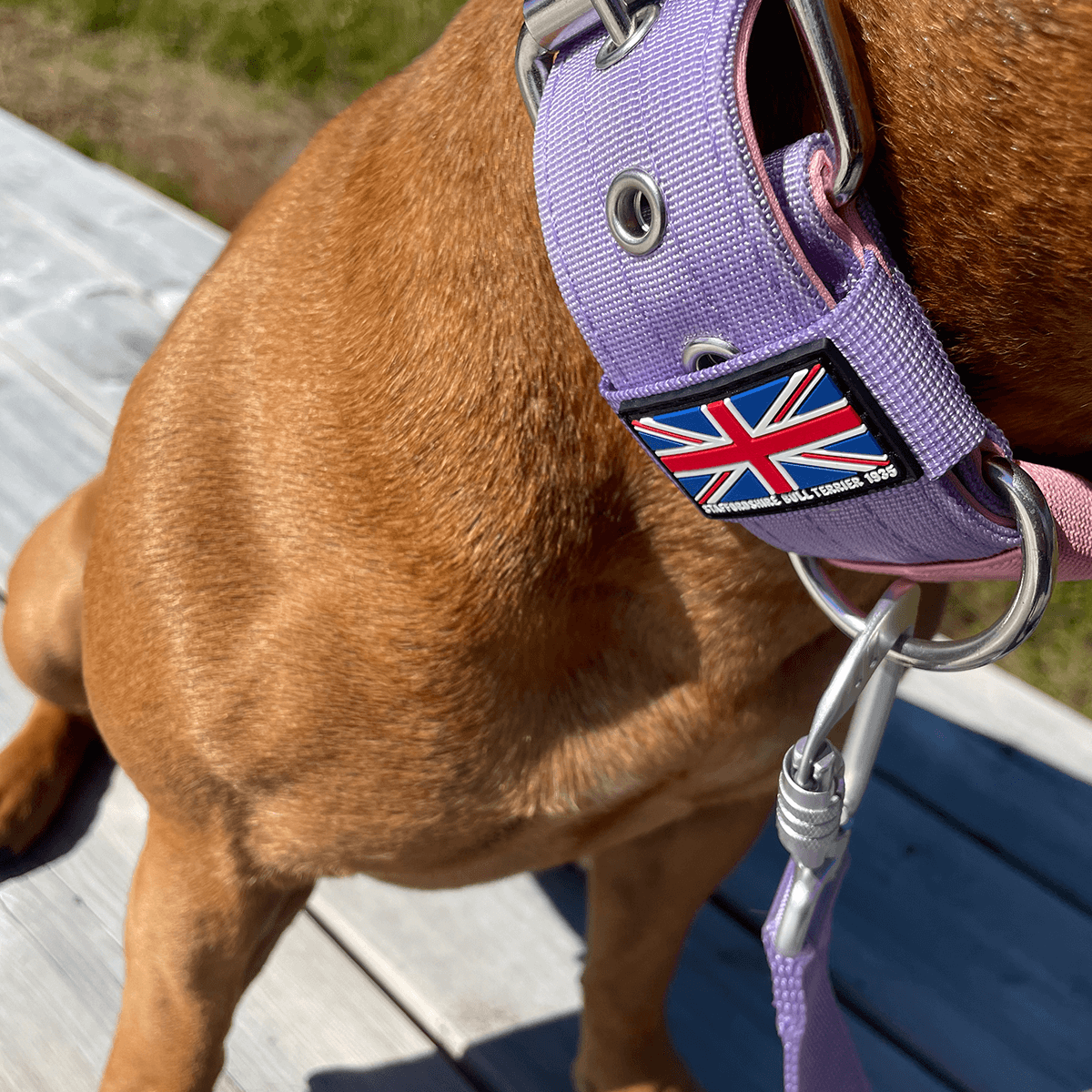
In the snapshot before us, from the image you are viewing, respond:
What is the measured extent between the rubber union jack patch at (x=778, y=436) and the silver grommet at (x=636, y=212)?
0.25ft

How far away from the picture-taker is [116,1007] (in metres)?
1.45

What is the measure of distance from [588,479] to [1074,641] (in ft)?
6.69

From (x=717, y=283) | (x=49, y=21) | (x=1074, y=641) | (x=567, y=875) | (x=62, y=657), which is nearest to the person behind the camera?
(x=717, y=283)

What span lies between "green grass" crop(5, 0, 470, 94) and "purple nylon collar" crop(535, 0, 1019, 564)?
3569 mm

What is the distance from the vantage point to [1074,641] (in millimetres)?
2473

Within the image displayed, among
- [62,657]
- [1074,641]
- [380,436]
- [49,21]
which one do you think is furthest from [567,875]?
[49,21]

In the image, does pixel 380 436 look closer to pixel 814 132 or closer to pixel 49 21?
pixel 814 132

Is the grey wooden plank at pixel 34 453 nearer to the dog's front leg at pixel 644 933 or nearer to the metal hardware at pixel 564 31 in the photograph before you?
the dog's front leg at pixel 644 933

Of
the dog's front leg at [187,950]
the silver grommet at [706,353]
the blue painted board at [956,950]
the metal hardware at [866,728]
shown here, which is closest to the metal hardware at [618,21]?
the silver grommet at [706,353]

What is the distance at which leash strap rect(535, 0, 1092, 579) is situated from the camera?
0.53m

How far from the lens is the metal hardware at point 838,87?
50cm

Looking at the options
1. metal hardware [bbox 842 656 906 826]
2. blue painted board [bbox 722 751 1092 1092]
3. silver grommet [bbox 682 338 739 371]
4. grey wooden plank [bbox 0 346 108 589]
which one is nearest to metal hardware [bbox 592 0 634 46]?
silver grommet [bbox 682 338 739 371]

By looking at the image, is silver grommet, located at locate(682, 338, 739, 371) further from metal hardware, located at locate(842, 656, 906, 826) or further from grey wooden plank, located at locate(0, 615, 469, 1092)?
grey wooden plank, located at locate(0, 615, 469, 1092)

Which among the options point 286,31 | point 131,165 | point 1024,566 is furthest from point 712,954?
point 286,31
